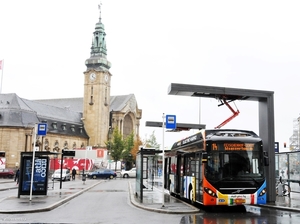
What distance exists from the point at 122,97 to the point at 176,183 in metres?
95.4

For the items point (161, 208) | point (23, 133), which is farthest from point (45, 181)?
point (23, 133)

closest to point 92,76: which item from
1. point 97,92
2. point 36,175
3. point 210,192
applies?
point 97,92

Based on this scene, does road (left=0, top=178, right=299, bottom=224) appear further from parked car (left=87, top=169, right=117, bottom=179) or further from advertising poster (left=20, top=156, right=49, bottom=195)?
parked car (left=87, top=169, right=117, bottom=179)

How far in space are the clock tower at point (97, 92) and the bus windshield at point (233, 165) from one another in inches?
3436

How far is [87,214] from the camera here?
14844 mm

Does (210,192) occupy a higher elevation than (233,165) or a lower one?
lower

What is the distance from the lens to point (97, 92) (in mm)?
102375

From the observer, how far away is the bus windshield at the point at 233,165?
15031 millimetres

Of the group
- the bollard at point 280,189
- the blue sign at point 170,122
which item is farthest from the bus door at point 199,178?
the bollard at point 280,189

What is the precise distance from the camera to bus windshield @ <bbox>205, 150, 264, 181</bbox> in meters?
15.0

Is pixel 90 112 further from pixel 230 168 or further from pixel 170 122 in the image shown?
pixel 230 168

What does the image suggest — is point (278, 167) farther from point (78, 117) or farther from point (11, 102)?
point (78, 117)

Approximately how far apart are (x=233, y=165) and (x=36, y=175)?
12.0 m

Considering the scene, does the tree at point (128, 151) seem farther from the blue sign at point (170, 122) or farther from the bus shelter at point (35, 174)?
the blue sign at point (170, 122)
